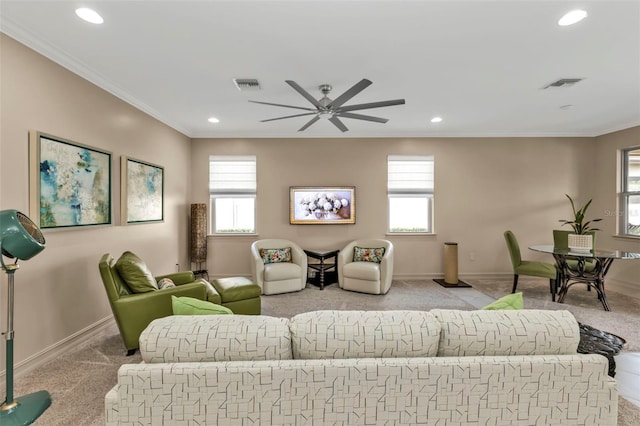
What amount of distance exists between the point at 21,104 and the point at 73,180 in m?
0.73

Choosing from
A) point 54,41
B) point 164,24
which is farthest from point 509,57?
point 54,41

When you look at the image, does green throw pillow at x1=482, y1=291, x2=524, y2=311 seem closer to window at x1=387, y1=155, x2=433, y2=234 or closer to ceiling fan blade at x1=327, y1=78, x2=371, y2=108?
ceiling fan blade at x1=327, y1=78, x2=371, y2=108

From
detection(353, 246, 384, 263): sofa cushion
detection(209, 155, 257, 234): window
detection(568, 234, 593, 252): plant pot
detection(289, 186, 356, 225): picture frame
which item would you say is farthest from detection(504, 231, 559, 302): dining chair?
detection(209, 155, 257, 234): window

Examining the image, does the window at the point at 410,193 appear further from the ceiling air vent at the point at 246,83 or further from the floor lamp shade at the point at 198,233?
the floor lamp shade at the point at 198,233

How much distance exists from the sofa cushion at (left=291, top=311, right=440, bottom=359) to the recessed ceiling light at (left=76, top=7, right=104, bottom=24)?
2608 mm

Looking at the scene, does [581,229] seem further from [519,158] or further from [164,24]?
[164,24]

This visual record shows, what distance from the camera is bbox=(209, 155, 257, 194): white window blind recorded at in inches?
217

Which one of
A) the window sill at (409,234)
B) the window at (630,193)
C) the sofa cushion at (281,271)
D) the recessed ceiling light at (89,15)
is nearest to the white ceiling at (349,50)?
the recessed ceiling light at (89,15)

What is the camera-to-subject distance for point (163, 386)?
1139mm

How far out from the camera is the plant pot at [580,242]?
3957 millimetres

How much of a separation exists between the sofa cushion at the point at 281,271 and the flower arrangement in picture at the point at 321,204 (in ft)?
3.78

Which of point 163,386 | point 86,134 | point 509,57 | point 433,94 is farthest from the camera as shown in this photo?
point 433,94

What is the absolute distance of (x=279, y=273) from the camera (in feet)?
14.9

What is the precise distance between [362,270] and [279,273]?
4.29 ft
